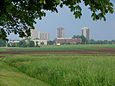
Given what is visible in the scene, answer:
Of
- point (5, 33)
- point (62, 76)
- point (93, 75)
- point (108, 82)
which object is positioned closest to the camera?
point (108, 82)

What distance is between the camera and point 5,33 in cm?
1631

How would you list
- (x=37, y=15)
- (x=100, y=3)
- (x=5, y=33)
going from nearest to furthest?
(x=100, y=3) → (x=37, y=15) → (x=5, y=33)

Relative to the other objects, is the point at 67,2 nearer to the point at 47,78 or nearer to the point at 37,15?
the point at 37,15

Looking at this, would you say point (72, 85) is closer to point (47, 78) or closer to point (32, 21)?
point (47, 78)

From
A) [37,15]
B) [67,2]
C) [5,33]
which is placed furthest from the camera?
[5,33]

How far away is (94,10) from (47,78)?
27.0 feet

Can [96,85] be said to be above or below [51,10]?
below

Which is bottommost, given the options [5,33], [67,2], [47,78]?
[47,78]

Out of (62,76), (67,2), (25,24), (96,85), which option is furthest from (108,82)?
(25,24)

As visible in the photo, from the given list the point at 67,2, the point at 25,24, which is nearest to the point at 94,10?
the point at 67,2

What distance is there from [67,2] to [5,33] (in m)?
9.01

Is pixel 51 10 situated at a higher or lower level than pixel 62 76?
higher

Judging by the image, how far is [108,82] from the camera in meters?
10.8

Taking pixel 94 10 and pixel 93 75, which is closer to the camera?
pixel 94 10
